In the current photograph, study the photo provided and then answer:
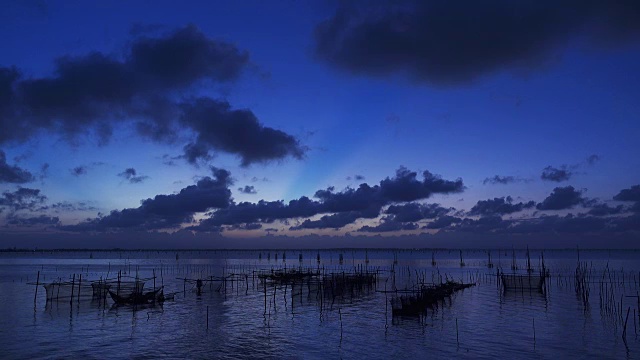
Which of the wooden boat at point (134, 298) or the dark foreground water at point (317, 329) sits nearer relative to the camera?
the dark foreground water at point (317, 329)

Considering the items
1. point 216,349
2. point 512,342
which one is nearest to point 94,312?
point 216,349

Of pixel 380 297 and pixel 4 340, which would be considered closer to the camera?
pixel 4 340

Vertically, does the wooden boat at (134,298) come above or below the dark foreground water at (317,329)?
above

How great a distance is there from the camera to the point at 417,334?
1019 inches

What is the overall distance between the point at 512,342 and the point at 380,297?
64.5 feet

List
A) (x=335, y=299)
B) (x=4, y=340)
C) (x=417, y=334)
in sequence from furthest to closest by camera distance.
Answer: (x=335, y=299) < (x=417, y=334) < (x=4, y=340)

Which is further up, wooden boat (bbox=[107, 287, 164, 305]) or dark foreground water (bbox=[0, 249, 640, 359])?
wooden boat (bbox=[107, 287, 164, 305])

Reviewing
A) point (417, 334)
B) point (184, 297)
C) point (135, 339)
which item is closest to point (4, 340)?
point (135, 339)

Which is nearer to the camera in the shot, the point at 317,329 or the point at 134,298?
the point at 317,329

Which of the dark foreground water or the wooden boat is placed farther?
the wooden boat

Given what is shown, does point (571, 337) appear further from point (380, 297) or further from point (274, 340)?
point (380, 297)

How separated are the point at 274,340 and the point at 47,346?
11573 mm

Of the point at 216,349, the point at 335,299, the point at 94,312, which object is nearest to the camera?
the point at 216,349

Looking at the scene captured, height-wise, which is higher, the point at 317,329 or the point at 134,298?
the point at 134,298
